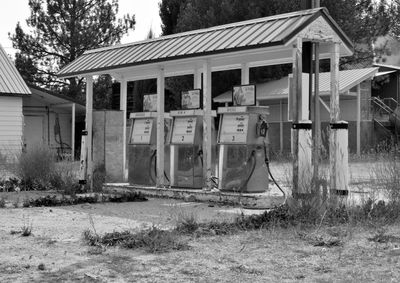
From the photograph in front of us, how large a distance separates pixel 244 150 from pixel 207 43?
2.23 meters

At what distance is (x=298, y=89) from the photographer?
1023 cm

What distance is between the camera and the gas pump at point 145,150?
46.4 ft

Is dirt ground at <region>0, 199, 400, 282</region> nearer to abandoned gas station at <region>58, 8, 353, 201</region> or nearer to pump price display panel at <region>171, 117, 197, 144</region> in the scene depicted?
abandoned gas station at <region>58, 8, 353, 201</region>

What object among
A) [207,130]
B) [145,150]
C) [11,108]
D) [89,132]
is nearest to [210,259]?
[207,130]

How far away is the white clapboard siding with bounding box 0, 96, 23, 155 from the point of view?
2586 cm

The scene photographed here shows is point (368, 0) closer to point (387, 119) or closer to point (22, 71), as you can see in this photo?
point (387, 119)

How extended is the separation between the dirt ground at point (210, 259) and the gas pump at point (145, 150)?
5.07m

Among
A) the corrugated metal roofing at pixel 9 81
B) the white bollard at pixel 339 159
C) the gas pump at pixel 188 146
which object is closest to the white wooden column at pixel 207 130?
the gas pump at pixel 188 146

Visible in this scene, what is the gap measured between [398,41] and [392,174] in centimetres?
3523

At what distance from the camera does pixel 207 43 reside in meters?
11.9

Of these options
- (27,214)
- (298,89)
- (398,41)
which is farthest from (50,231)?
(398,41)

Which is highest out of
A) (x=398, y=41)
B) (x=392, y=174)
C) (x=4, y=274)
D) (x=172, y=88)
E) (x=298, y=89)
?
(x=398, y=41)

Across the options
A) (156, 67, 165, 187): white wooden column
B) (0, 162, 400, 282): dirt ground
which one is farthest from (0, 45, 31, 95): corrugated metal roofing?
(0, 162, 400, 282): dirt ground

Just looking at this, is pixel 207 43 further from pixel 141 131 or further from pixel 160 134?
pixel 141 131
